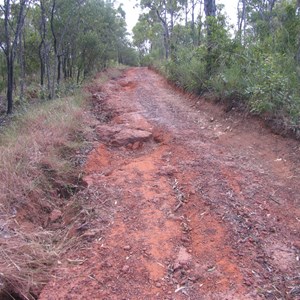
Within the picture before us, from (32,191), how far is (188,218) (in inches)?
67.4

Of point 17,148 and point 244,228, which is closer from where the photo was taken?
point 244,228

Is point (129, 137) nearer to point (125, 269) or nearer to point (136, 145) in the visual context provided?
point (136, 145)

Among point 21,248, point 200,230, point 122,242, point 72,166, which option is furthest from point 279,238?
point 72,166

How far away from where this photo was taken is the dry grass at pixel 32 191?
2.46 meters

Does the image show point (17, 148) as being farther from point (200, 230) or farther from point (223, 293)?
point (223, 293)

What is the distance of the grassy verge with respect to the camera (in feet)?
8.15

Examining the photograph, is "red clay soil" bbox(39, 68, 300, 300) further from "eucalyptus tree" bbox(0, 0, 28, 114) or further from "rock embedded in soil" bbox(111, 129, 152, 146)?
"eucalyptus tree" bbox(0, 0, 28, 114)

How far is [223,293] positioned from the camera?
7.62 ft

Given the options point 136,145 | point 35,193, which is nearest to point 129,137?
point 136,145

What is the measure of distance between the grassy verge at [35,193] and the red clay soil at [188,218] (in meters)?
→ 0.18

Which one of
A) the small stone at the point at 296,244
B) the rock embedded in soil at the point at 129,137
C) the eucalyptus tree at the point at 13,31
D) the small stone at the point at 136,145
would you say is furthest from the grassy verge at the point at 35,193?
the eucalyptus tree at the point at 13,31

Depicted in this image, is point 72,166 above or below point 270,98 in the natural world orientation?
below

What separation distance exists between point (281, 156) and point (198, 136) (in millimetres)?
1436

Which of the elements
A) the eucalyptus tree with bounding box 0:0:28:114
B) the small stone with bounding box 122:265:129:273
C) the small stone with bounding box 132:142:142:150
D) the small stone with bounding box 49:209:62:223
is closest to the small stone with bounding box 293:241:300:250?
the small stone with bounding box 122:265:129:273
